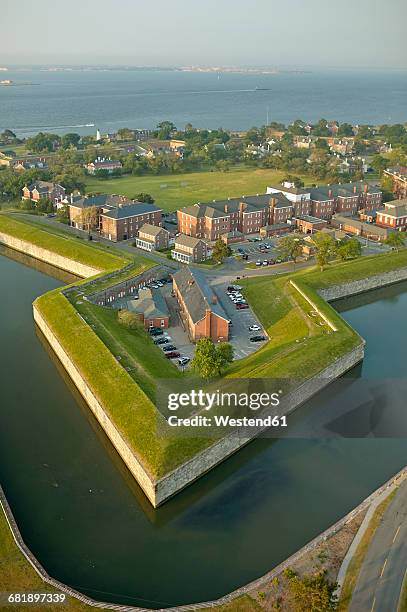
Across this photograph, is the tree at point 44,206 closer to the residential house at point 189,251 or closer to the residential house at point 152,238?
the residential house at point 152,238

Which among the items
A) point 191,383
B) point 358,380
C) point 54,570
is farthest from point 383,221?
point 54,570

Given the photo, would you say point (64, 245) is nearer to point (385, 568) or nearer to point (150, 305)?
point (150, 305)

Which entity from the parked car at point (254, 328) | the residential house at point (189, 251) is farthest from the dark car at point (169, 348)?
the residential house at point (189, 251)

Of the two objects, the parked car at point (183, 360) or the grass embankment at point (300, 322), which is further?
the parked car at point (183, 360)

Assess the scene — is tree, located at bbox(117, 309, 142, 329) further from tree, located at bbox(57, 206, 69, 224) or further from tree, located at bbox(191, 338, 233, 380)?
tree, located at bbox(57, 206, 69, 224)

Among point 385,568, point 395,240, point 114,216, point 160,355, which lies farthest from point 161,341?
point 395,240

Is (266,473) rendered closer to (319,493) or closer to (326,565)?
(319,493)

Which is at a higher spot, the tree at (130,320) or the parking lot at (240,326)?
the tree at (130,320)
